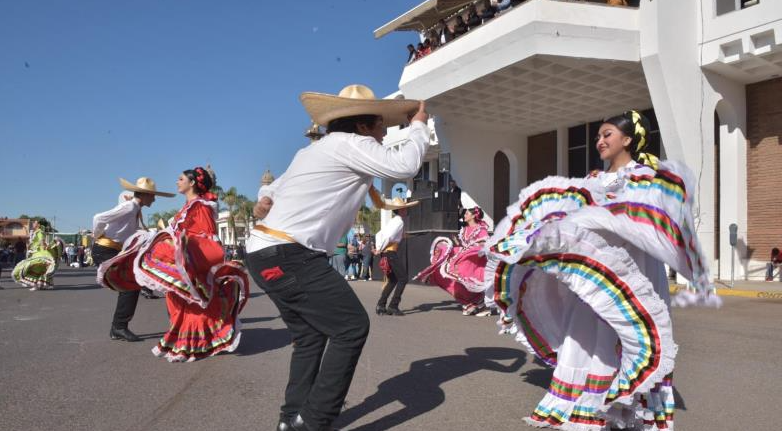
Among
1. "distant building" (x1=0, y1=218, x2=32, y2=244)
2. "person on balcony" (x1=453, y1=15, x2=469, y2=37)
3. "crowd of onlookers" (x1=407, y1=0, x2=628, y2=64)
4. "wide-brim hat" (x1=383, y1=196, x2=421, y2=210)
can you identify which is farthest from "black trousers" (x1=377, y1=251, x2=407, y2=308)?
"distant building" (x1=0, y1=218, x2=32, y2=244)

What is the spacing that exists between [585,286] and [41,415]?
3.33 metres

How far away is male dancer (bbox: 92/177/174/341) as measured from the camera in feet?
21.3

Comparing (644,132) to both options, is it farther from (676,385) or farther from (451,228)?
(451,228)

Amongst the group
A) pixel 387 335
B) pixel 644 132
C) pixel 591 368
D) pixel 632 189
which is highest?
pixel 644 132

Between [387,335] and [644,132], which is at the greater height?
[644,132]

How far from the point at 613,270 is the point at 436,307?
24.5ft

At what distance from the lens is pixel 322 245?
3084mm

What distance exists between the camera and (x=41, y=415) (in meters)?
3.60

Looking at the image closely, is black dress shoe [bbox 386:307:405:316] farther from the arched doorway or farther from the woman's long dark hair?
the arched doorway

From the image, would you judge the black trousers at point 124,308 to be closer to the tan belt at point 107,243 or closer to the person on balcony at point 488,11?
the tan belt at point 107,243

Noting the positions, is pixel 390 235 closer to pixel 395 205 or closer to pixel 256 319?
pixel 256 319

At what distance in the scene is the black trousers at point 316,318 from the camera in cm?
293

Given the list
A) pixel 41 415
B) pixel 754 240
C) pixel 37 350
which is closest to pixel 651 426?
pixel 41 415

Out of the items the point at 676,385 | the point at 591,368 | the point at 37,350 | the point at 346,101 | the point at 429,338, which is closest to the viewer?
the point at 346,101
